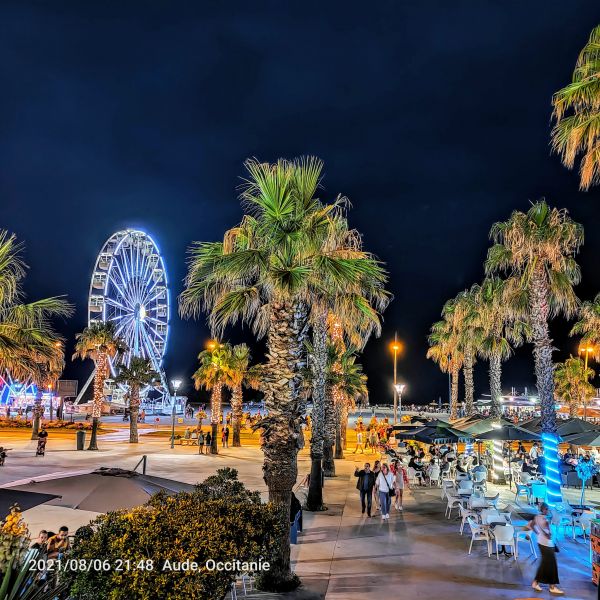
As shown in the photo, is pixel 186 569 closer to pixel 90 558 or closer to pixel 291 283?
pixel 90 558

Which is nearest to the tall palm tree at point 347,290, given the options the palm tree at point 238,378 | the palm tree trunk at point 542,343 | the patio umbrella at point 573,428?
the palm tree trunk at point 542,343

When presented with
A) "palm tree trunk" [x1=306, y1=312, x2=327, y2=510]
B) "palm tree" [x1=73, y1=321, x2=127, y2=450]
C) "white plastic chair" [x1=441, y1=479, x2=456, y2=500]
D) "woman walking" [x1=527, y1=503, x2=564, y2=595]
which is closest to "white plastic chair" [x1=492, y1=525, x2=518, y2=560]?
"woman walking" [x1=527, y1=503, x2=564, y2=595]

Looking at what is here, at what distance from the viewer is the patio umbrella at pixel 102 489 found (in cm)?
835

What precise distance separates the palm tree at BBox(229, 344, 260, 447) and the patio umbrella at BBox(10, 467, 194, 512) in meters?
26.3

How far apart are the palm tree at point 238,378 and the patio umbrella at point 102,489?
26.3 metres

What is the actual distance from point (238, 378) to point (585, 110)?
1178 inches

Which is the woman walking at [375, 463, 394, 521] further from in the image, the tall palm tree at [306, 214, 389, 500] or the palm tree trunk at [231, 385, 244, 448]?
the palm tree trunk at [231, 385, 244, 448]

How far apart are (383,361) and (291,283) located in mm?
138247

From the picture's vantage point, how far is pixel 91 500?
27.6ft

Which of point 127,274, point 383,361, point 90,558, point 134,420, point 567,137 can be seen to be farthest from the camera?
point 383,361

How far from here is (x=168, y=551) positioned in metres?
6.29

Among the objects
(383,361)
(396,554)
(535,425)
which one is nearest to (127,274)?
(535,425)

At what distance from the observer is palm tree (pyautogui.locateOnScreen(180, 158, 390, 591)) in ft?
Answer: 30.3

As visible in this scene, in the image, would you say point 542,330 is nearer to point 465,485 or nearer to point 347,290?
point 465,485
